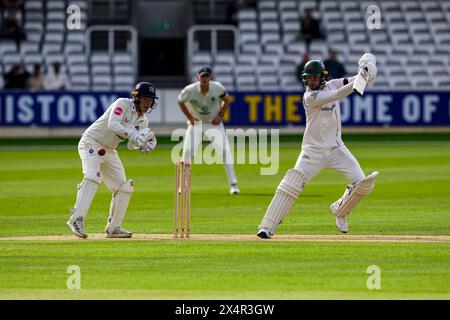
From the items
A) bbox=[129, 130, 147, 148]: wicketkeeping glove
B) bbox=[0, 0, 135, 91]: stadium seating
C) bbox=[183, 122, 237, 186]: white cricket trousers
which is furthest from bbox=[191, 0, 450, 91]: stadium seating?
bbox=[129, 130, 147, 148]: wicketkeeping glove

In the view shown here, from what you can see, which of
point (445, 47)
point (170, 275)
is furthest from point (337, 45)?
point (170, 275)

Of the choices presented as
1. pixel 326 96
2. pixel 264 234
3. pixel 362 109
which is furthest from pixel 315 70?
pixel 362 109

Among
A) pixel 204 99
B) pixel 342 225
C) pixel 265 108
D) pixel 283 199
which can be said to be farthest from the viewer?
pixel 265 108

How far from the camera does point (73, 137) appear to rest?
103ft

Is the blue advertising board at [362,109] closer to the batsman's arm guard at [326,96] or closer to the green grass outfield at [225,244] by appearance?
the green grass outfield at [225,244]

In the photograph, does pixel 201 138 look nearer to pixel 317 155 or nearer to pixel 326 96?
pixel 317 155

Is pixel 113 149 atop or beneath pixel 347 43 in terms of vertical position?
beneath

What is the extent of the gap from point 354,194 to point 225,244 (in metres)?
1.71

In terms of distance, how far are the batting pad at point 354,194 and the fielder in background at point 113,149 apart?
2.27 meters

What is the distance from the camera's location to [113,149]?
13320mm

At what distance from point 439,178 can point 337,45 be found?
14631 millimetres

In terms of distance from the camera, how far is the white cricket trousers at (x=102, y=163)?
43.0ft

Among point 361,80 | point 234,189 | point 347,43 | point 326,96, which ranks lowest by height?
point 234,189
